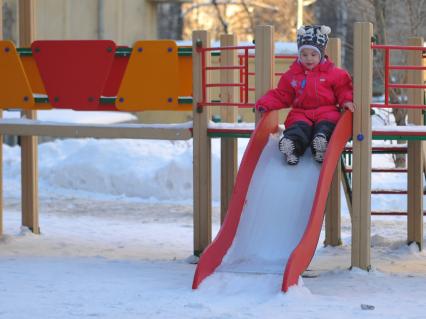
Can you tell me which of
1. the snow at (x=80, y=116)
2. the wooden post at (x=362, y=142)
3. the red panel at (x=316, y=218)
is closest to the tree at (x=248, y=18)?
the snow at (x=80, y=116)

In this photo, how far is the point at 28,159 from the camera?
444 inches

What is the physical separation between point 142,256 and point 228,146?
1.43 metres

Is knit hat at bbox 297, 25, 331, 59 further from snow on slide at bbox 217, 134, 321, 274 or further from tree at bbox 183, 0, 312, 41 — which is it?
tree at bbox 183, 0, 312, 41

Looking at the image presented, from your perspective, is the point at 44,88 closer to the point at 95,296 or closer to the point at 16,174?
the point at 95,296

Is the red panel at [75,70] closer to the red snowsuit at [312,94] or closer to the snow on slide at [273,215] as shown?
the red snowsuit at [312,94]

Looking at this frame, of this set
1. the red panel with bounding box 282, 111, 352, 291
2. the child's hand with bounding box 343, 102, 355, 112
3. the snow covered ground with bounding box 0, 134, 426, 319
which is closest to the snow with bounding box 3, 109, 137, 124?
the snow covered ground with bounding box 0, 134, 426, 319

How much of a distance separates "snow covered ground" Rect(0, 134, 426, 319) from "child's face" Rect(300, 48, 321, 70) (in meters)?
1.73

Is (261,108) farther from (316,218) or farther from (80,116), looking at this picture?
(80,116)

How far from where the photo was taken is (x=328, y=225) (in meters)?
10.5

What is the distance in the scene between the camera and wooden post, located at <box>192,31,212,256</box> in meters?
9.14

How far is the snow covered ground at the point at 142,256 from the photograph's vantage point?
660cm

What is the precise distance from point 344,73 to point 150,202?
23.1ft

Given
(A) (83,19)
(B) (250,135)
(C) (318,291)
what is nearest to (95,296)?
(C) (318,291)

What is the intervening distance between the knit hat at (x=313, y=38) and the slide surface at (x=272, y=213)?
0.70 metres
